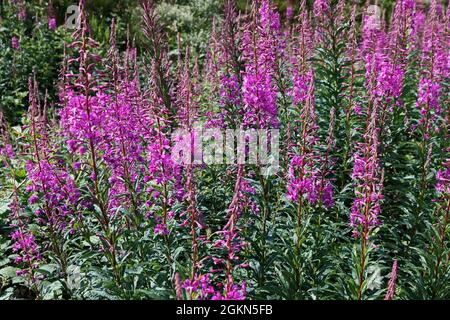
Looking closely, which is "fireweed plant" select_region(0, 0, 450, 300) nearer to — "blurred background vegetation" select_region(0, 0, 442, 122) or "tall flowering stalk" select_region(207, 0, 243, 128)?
"tall flowering stalk" select_region(207, 0, 243, 128)

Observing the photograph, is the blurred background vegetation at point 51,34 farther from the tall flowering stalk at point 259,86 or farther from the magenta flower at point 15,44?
the tall flowering stalk at point 259,86

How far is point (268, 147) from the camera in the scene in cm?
419

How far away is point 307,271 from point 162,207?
117 cm

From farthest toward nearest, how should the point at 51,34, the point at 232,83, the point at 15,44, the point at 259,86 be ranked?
the point at 51,34 → the point at 15,44 → the point at 232,83 → the point at 259,86

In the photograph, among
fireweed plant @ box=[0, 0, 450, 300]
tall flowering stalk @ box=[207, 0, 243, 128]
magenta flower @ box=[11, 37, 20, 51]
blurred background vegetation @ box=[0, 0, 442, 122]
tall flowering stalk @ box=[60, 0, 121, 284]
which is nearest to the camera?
tall flowering stalk @ box=[60, 0, 121, 284]

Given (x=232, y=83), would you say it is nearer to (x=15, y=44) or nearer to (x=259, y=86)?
(x=259, y=86)

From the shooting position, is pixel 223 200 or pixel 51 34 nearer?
pixel 223 200

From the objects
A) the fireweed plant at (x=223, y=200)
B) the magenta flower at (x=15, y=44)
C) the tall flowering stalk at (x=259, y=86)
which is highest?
the magenta flower at (x=15, y=44)

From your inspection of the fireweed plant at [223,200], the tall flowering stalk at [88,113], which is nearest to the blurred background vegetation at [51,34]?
the fireweed plant at [223,200]

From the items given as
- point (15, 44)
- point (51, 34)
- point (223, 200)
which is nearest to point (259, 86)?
point (223, 200)

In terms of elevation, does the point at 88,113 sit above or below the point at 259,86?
below

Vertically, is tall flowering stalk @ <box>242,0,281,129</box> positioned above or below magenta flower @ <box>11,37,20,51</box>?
below

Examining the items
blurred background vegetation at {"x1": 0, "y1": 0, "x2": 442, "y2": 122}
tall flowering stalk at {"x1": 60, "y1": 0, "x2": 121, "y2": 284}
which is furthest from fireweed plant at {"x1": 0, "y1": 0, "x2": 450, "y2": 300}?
blurred background vegetation at {"x1": 0, "y1": 0, "x2": 442, "y2": 122}
